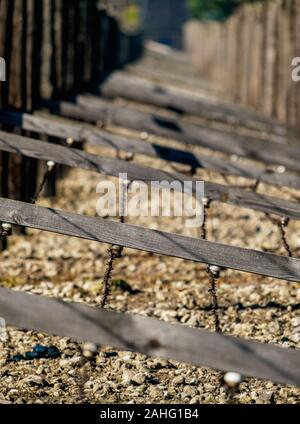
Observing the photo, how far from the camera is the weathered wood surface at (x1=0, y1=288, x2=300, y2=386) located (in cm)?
245

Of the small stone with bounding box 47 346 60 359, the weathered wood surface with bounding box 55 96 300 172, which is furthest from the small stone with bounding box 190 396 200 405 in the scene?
the weathered wood surface with bounding box 55 96 300 172

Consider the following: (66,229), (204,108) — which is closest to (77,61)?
(204,108)

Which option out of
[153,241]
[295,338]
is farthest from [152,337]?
[295,338]

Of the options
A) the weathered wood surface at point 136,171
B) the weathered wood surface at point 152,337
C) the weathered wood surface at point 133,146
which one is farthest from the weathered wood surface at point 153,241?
the weathered wood surface at point 133,146

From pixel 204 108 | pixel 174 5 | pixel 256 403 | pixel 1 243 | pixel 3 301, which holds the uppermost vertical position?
pixel 174 5

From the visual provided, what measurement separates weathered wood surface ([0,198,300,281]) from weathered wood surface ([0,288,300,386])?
72 centimetres

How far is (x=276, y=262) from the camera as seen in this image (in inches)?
122

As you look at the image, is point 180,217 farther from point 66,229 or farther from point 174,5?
point 174,5

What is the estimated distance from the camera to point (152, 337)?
2.53 metres

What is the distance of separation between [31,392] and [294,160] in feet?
12.4

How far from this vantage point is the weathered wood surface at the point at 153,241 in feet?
10.2

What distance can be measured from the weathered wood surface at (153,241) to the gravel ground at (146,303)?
0.77 meters

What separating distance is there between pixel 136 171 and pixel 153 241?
1.29 meters

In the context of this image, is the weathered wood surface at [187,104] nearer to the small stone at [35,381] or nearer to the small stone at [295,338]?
the small stone at [295,338]
